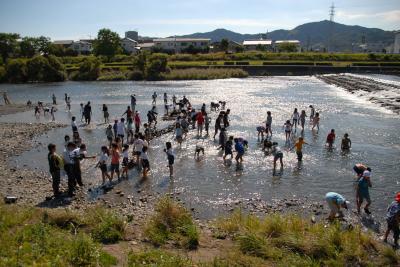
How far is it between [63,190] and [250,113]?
2498cm

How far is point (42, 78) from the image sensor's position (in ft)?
296

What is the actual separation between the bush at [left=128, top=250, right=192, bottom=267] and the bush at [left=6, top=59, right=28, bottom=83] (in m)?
92.0

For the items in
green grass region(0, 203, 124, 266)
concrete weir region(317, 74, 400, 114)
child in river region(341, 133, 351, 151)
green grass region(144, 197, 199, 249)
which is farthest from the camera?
concrete weir region(317, 74, 400, 114)

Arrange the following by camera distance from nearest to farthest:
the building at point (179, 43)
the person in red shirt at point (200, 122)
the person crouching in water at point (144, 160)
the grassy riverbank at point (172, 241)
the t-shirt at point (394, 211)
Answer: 1. the grassy riverbank at point (172, 241)
2. the t-shirt at point (394, 211)
3. the person crouching in water at point (144, 160)
4. the person in red shirt at point (200, 122)
5. the building at point (179, 43)

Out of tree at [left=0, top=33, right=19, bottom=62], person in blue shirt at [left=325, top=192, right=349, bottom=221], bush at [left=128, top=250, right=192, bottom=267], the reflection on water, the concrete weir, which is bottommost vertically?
the reflection on water

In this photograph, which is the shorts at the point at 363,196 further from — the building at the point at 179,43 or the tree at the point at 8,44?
the building at the point at 179,43

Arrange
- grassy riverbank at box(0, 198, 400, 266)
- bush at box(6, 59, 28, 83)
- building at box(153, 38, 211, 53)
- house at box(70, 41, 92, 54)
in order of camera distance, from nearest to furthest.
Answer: grassy riverbank at box(0, 198, 400, 266) < bush at box(6, 59, 28, 83) < house at box(70, 41, 92, 54) < building at box(153, 38, 211, 53)

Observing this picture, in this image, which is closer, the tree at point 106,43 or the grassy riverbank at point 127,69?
the grassy riverbank at point 127,69

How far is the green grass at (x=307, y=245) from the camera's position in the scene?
10.1m

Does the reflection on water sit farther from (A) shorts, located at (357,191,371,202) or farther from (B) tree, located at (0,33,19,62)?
(B) tree, located at (0,33,19,62)

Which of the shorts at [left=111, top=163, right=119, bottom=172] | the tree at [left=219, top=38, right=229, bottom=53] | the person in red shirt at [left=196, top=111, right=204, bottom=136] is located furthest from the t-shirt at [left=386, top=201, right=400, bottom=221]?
the tree at [left=219, top=38, right=229, bottom=53]

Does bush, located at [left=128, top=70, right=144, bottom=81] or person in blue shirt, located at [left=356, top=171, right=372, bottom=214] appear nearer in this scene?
person in blue shirt, located at [left=356, top=171, right=372, bottom=214]

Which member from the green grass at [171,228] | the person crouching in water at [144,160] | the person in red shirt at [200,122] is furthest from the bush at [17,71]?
the green grass at [171,228]

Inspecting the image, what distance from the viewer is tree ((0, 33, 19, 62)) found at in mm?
116875
